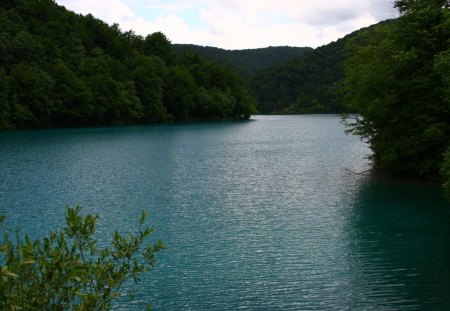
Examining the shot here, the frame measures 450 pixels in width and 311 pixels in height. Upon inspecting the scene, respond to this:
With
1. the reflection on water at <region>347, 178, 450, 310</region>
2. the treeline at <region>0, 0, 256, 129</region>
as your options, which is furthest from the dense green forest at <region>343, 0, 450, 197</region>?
the treeline at <region>0, 0, 256, 129</region>

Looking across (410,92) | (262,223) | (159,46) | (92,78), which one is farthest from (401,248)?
(159,46)

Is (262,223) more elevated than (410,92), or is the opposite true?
(410,92)

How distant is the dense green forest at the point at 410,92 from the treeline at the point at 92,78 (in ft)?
219

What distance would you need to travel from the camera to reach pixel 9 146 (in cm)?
5747

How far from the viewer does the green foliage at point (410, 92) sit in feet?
99.0

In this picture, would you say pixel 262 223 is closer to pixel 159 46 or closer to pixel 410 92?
pixel 410 92

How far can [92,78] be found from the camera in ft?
357

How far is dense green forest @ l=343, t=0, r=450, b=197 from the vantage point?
1188 inches

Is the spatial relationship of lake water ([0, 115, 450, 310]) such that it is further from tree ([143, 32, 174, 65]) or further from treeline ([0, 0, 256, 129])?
tree ([143, 32, 174, 65])

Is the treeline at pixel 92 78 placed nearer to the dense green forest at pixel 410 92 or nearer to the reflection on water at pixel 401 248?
the dense green forest at pixel 410 92

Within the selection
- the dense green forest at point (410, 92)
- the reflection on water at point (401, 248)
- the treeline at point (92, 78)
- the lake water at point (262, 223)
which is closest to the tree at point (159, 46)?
the treeline at point (92, 78)

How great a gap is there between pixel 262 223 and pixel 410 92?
48.7 ft

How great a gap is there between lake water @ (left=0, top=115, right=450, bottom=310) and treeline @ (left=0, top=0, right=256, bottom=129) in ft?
154

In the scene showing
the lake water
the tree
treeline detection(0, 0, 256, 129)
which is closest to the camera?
the lake water
